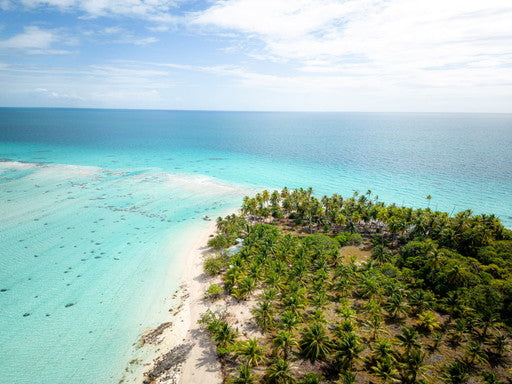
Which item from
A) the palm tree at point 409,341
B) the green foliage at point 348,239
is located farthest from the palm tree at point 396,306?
the green foliage at point 348,239

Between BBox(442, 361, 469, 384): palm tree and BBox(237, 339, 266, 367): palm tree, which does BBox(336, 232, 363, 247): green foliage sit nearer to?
BBox(442, 361, 469, 384): palm tree

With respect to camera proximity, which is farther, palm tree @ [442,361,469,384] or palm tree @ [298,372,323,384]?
palm tree @ [442,361,469,384]

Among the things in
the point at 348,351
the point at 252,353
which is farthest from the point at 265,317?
the point at 348,351

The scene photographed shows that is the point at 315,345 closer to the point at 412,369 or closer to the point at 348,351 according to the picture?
the point at 348,351

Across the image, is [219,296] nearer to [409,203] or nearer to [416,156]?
[409,203]

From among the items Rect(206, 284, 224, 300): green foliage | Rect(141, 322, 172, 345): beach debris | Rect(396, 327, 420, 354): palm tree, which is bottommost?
Rect(141, 322, 172, 345): beach debris

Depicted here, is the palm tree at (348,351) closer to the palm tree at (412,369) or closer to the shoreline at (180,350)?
the palm tree at (412,369)

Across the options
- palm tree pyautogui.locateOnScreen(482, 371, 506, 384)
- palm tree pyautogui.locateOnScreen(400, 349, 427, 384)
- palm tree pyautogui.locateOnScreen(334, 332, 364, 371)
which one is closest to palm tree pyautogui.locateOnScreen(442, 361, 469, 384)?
palm tree pyautogui.locateOnScreen(482, 371, 506, 384)
